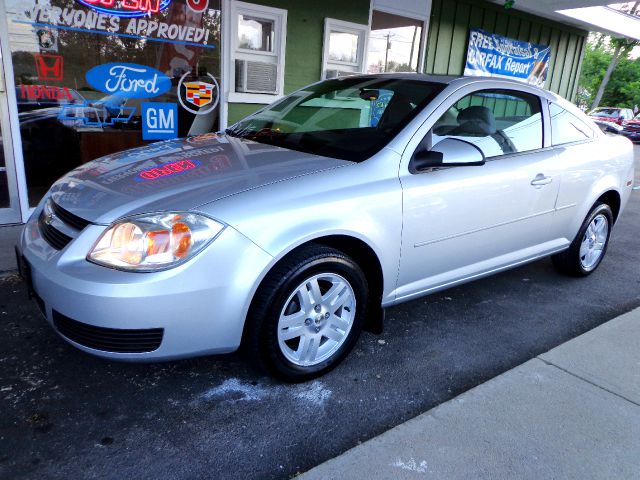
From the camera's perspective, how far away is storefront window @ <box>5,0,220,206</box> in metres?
4.94

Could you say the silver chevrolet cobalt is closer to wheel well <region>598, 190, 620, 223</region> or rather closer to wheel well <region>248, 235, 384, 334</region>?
wheel well <region>248, 235, 384, 334</region>

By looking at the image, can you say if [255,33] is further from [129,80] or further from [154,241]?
[154,241]

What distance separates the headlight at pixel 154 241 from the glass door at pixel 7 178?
3487mm

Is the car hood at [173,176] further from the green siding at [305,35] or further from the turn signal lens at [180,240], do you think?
the green siding at [305,35]

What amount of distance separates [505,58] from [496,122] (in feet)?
23.0

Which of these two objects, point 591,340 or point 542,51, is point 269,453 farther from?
point 542,51

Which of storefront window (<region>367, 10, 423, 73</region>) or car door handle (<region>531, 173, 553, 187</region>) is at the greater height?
storefront window (<region>367, 10, 423, 73</region>)

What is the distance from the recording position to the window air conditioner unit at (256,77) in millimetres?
6219

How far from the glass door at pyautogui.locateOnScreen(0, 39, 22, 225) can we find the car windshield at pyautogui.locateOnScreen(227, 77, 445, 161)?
2.58 m

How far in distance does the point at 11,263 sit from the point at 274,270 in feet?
8.79

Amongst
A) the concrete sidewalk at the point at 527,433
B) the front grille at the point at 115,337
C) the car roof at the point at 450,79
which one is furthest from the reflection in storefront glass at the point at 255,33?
the concrete sidewalk at the point at 527,433

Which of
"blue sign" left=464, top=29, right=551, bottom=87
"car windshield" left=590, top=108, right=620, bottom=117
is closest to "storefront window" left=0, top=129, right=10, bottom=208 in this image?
"blue sign" left=464, top=29, right=551, bottom=87

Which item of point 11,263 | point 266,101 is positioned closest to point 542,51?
point 266,101

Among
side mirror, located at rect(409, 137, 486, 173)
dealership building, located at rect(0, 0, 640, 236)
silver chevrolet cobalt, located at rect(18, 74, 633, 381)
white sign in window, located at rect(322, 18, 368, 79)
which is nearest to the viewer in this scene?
silver chevrolet cobalt, located at rect(18, 74, 633, 381)
